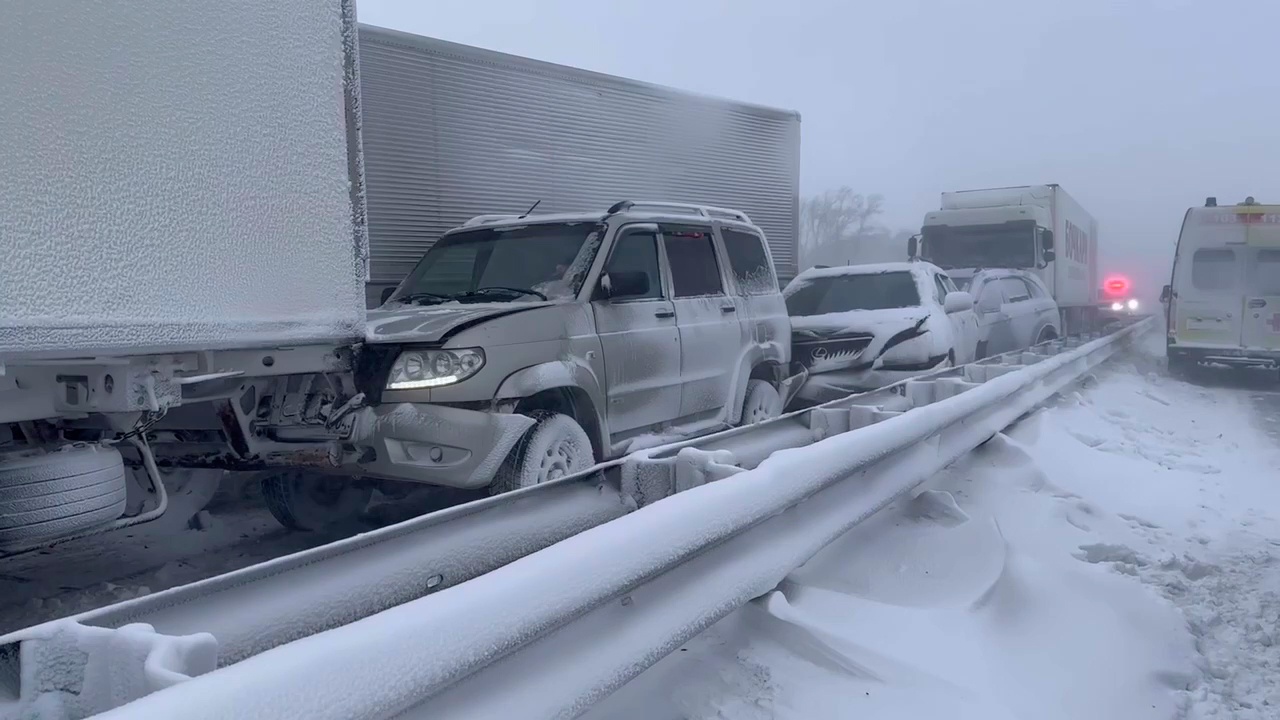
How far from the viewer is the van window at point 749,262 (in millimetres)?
6866

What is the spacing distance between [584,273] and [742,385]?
5.98 feet

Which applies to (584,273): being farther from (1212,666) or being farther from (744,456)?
(1212,666)

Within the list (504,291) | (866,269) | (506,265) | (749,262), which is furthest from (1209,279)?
(504,291)

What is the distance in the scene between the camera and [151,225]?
2854 millimetres

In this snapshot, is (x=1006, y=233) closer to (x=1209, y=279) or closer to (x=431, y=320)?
(x=1209, y=279)

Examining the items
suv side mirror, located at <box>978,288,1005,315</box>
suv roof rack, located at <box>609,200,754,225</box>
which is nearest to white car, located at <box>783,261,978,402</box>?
suv side mirror, located at <box>978,288,1005,315</box>

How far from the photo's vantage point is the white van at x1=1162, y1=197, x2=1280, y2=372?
13242 mm

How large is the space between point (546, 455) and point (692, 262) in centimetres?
223

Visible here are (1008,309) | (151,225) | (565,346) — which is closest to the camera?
(151,225)

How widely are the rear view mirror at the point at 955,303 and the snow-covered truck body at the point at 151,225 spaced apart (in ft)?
23.3

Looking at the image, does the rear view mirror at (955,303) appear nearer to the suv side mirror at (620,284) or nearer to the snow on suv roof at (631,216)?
the snow on suv roof at (631,216)

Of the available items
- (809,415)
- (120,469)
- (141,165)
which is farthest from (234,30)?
(809,415)

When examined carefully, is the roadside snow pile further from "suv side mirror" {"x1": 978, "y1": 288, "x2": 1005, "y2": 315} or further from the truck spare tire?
"suv side mirror" {"x1": 978, "y1": 288, "x2": 1005, "y2": 315}

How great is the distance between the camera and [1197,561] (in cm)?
363
